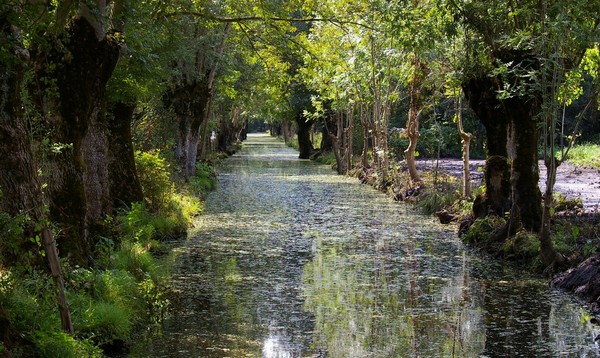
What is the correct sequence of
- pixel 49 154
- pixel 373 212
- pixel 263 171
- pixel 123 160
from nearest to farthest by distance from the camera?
1. pixel 49 154
2. pixel 123 160
3. pixel 373 212
4. pixel 263 171

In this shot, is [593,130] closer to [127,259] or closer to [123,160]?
[123,160]

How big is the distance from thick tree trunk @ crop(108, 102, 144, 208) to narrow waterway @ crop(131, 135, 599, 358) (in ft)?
5.92

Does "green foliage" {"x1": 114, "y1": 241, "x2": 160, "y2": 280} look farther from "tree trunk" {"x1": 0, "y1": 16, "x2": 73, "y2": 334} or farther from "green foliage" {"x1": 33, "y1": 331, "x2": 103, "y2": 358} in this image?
"green foliage" {"x1": 33, "y1": 331, "x2": 103, "y2": 358}

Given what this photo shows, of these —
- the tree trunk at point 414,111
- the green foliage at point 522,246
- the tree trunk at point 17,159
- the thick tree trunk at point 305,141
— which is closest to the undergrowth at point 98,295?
the tree trunk at point 17,159

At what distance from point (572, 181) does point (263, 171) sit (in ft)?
59.6

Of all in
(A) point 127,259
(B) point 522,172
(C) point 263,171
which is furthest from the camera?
(C) point 263,171

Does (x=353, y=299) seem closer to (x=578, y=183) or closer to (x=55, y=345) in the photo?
(x=55, y=345)

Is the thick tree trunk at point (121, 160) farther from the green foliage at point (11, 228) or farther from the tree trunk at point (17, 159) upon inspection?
the green foliage at point (11, 228)

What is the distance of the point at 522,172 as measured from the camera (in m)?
15.2

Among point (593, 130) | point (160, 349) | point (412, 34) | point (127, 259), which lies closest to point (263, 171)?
point (593, 130)

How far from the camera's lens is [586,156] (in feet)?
130

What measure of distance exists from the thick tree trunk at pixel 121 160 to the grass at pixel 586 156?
25315 millimetres

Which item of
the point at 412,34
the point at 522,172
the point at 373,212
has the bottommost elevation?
the point at 373,212

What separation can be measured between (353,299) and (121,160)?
7757 millimetres
